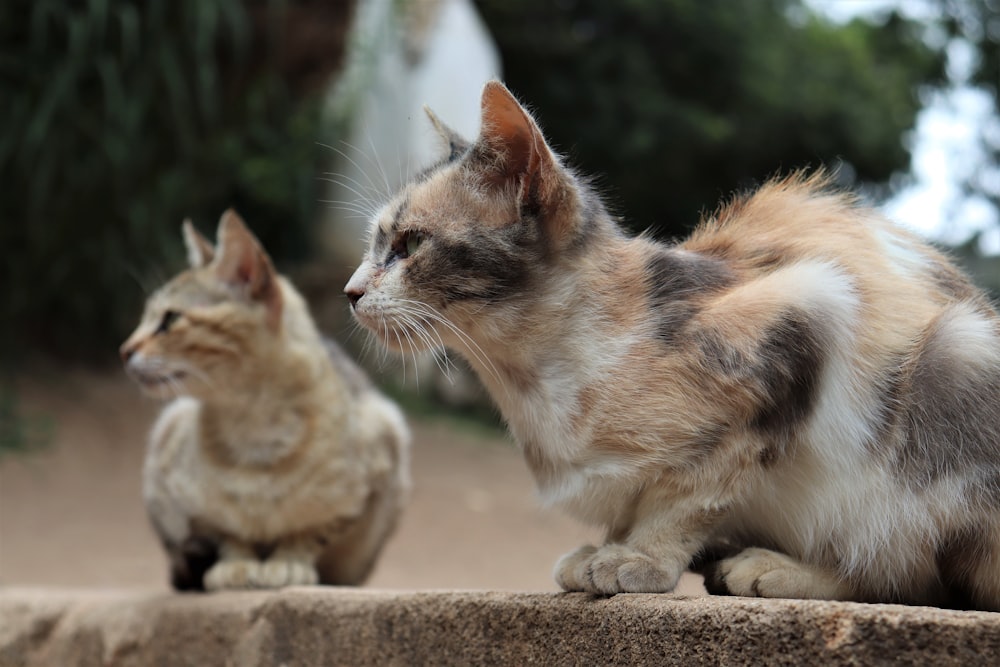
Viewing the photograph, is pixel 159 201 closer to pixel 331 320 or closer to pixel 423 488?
pixel 331 320

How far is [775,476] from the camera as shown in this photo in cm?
181

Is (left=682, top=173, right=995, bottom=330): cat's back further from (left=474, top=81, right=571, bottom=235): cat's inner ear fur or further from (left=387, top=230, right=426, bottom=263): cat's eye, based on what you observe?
(left=387, top=230, right=426, bottom=263): cat's eye

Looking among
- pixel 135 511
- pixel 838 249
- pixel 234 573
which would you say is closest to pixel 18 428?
pixel 135 511

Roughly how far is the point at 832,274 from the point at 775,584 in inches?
20.6

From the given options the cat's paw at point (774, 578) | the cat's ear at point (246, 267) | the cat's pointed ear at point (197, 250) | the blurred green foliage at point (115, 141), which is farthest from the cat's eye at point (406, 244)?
the blurred green foliage at point (115, 141)

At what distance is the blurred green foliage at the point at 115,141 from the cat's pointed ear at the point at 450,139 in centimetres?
406

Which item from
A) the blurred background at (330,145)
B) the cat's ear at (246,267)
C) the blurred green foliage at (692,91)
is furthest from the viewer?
the blurred green foliage at (692,91)

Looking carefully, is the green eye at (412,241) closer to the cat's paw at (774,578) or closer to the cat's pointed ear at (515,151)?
the cat's pointed ear at (515,151)

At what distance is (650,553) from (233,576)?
63.1 inches

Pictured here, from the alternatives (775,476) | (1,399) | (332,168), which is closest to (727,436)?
(775,476)

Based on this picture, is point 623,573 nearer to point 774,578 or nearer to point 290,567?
point 774,578

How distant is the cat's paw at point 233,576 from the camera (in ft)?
9.87

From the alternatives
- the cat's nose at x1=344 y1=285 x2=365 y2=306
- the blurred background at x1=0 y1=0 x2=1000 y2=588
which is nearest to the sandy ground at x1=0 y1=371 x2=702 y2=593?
the blurred background at x1=0 y1=0 x2=1000 y2=588

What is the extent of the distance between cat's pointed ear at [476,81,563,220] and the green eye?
6.4 inches
